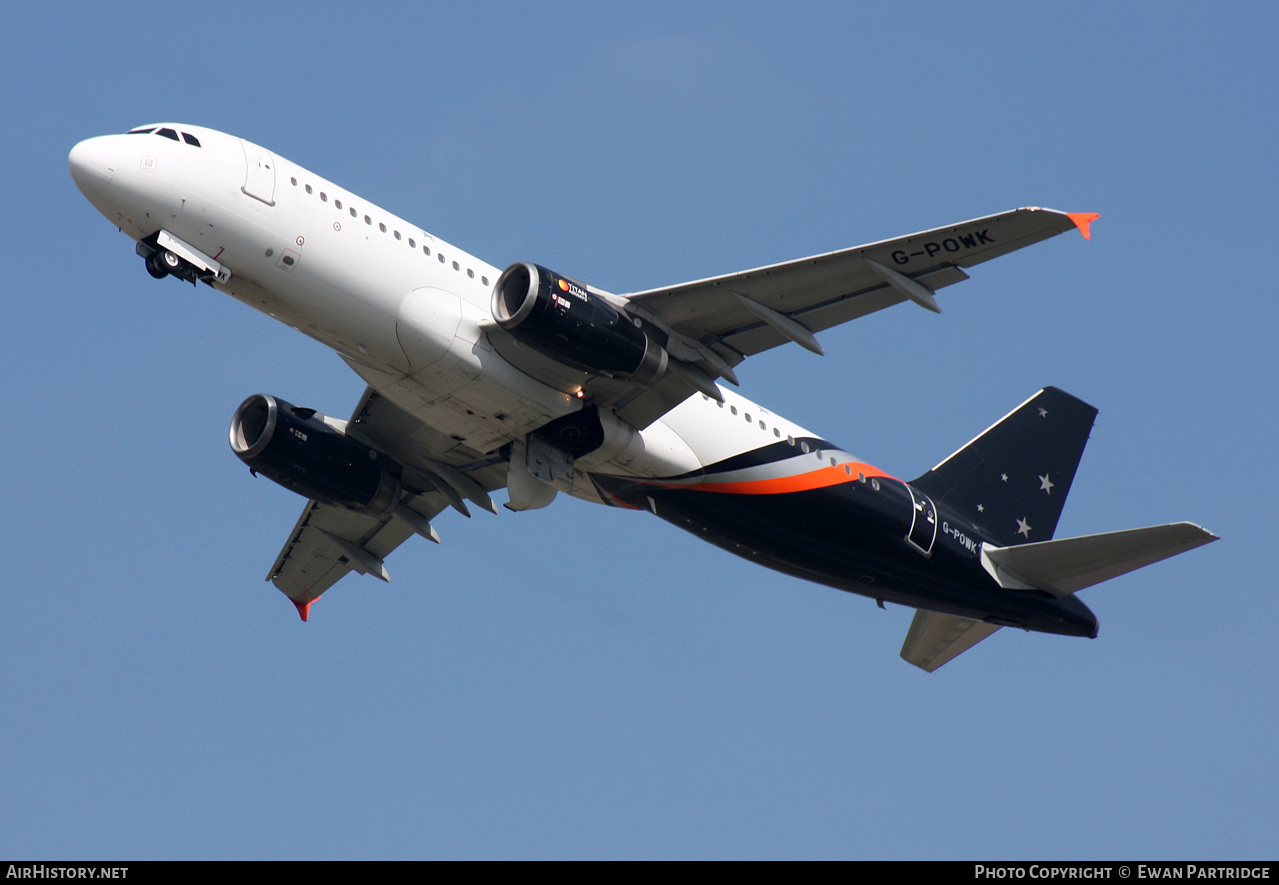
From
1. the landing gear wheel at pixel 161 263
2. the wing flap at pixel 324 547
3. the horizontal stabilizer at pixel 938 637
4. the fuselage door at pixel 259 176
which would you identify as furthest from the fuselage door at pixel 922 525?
the landing gear wheel at pixel 161 263

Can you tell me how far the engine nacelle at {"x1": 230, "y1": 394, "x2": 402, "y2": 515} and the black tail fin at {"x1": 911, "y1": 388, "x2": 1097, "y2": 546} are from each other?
44.5 feet

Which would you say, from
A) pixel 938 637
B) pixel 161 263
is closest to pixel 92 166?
pixel 161 263

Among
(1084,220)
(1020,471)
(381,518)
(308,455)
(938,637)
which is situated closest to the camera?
(1084,220)

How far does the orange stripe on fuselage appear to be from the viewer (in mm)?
A: 29969

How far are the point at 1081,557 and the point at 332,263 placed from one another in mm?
17941

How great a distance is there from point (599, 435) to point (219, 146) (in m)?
9.59

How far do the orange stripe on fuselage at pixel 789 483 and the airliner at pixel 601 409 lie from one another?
0.17ft

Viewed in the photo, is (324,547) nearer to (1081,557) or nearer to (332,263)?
(332,263)

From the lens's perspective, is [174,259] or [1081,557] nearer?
[174,259]

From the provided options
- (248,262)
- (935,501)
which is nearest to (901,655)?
(935,501)

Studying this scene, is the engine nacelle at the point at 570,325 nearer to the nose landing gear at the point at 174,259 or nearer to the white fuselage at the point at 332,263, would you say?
the white fuselage at the point at 332,263

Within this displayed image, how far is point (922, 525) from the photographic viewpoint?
31656mm

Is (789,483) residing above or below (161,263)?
below

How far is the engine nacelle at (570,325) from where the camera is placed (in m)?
26.0
